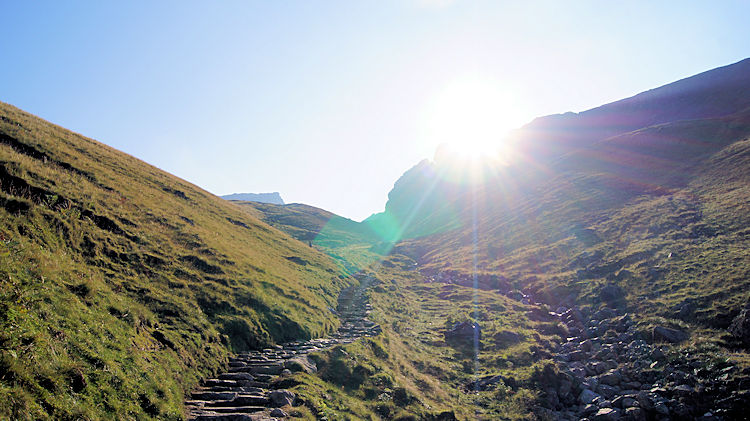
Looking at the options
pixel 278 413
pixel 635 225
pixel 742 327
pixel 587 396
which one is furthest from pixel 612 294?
pixel 278 413

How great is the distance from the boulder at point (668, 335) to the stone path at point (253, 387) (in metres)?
22.6

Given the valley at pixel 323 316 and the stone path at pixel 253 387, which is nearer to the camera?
the valley at pixel 323 316

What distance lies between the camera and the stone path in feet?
42.1

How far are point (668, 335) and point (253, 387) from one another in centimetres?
2759

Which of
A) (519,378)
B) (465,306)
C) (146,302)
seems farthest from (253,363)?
(465,306)

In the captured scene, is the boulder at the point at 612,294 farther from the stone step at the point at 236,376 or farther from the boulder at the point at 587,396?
the stone step at the point at 236,376

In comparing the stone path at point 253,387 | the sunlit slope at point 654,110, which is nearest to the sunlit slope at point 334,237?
the stone path at point 253,387

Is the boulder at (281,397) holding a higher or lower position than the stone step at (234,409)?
lower

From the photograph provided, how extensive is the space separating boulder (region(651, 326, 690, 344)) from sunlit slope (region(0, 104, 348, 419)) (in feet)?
80.8

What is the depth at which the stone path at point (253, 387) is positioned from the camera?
42.1 feet

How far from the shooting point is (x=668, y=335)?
23.2 m

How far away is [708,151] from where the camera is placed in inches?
2440

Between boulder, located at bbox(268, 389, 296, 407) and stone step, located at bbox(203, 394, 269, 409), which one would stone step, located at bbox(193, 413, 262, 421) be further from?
boulder, located at bbox(268, 389, 296, 407)

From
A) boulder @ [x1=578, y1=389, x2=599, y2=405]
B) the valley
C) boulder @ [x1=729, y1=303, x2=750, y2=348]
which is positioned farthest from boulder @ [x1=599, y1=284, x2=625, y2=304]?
boulder @ [x1=578, y1=389, x2=599, y2=405]
